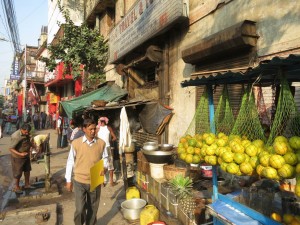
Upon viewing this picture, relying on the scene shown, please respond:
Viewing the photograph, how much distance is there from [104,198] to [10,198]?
102 inches

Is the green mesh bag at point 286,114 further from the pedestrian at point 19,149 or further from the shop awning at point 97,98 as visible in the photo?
the shop awning at point 97,98

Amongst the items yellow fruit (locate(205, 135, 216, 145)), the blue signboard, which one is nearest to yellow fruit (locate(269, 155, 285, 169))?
yellow fruit (locate(205, 135, 216, 145))

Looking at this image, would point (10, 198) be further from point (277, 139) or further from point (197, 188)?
point (277, 139)

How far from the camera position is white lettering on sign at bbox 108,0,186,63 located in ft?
22.3

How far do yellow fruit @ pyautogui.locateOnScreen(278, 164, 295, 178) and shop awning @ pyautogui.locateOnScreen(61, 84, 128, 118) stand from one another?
9083 millimetres

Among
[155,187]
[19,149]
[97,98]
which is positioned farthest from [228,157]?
[97,98]

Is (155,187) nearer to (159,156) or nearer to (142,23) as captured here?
(159,156)

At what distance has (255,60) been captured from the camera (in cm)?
495

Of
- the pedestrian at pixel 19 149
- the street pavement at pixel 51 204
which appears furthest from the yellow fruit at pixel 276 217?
the pedestrian at pixel 19 149

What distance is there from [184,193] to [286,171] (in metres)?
2.71

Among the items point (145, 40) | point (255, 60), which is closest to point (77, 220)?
point (255, 60)

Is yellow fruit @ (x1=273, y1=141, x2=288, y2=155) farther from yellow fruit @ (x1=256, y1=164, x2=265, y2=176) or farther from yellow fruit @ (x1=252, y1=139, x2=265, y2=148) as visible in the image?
yellow fruit @ (x1=252, y1=139, x2=265, y2=148)

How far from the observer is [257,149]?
2670 millimetres

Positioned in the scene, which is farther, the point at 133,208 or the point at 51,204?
the point at 51,204
